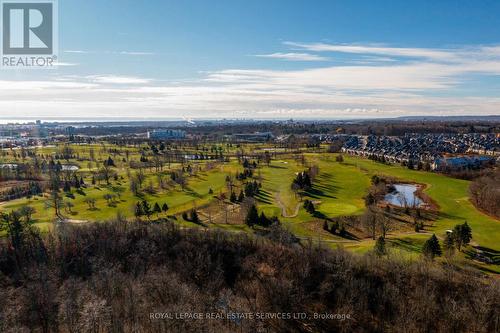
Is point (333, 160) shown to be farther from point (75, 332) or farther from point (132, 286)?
point (75, 332)

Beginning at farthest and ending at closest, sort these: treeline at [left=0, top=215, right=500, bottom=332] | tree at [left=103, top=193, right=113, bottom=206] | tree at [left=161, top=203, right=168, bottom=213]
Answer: tree at [left=103, top=193, right=113, bottom=206]
tree at [left=161, top=203, right=168, bottom=213]
treeline at [left=0, top=215, right=500, bottom=332]

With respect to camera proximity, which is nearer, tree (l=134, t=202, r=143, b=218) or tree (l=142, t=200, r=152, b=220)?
tree (l=134, t=202, r=143, b=218)

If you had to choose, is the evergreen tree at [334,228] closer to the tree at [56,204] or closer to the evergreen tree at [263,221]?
the evergreen tree at [263,221]

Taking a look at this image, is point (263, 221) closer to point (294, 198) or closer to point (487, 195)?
point (294, 198)

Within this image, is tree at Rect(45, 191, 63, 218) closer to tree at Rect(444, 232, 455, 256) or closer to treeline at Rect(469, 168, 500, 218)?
tree at Rect(444, 232, 455, 256)

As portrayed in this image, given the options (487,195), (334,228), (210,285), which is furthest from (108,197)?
(487,195)

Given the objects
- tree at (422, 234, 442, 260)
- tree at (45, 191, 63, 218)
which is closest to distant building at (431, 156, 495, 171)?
tree at (422, 234, 442, 260)

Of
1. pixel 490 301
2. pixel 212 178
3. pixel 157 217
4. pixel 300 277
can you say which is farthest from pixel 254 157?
pixel 490 301
